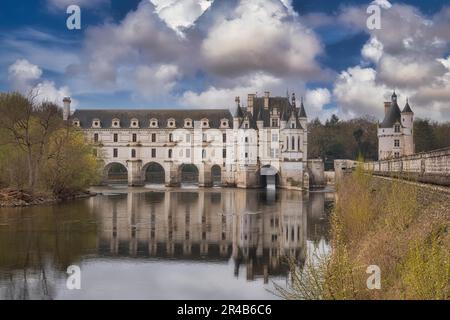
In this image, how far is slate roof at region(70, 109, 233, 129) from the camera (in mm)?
63969

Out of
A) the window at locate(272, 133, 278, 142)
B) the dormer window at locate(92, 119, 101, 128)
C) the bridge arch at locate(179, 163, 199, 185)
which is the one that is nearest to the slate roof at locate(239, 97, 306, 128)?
the window at locate(272, 133, 278, 142)

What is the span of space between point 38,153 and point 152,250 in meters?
22.5

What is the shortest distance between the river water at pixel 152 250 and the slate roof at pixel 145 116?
109 feet

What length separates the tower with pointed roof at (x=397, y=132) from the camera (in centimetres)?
5154

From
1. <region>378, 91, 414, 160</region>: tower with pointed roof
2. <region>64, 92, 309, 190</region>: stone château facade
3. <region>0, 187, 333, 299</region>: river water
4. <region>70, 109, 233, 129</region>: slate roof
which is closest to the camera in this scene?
<region>0, 187, 333, 299</region>: river water

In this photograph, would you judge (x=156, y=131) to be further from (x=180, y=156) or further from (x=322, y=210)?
(x=322, y=210)

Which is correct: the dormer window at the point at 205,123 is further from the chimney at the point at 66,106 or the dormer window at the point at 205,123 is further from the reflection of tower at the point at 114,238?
the reflection of tower at the point at 114,238

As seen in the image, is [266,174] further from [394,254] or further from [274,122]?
[394,254]

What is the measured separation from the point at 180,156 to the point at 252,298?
5054 centimetres

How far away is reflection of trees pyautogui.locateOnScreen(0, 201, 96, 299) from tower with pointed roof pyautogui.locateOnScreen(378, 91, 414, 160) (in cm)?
3361

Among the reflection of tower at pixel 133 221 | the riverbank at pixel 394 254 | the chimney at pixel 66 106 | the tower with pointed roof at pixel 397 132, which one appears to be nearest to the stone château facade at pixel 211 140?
the chimney at pixel 66 106

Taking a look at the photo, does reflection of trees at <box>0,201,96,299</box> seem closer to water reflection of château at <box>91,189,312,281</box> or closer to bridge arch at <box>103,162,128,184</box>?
water reflection of château at <box>91,189,312,281</box>

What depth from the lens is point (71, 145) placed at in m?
40.3

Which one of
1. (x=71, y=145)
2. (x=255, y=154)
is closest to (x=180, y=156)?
(x=255, y=154)
